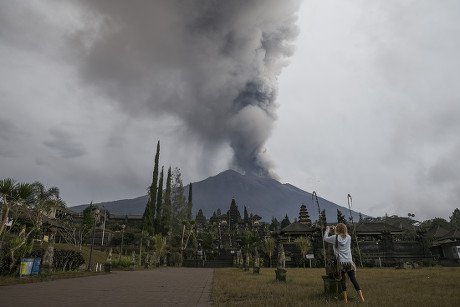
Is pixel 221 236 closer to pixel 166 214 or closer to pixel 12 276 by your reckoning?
pixel 166 214

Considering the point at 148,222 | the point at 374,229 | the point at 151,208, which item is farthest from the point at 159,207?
the point at 374,229

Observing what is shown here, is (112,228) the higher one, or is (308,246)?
(112,228)

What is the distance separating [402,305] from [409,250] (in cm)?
3667

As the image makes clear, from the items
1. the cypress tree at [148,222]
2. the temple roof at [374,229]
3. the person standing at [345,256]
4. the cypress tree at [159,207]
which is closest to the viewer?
the person standing at [345,256]

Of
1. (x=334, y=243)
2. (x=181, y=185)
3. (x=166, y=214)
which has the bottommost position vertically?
(x=334, y=243)

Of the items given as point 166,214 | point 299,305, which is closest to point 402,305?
point 299,305

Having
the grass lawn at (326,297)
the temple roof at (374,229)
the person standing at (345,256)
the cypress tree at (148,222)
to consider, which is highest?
the cypress tree at (148,222)

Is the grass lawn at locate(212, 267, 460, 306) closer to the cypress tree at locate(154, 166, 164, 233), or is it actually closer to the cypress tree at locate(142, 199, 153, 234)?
the cypress tree at locate(142, 199, 153, 234)

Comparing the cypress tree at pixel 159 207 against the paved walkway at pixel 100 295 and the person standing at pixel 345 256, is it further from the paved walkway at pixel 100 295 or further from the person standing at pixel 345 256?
the person standing at pixel 345 256

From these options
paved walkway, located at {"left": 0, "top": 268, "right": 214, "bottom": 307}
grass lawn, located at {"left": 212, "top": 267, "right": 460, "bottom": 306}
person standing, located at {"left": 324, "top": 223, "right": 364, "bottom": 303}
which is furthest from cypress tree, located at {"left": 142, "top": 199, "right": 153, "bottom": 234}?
person standing, located at {"left": 324, "top": 223, "right": 364, "bottom": 303}

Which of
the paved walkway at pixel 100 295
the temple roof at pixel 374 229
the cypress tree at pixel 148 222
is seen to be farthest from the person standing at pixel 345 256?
the cypress tree at pixel 148 222

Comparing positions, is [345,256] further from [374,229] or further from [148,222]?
[148,222]

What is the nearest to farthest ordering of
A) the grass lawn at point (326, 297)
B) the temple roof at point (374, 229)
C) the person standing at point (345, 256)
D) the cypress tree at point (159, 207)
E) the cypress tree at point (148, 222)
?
the grass lawn at point (326, 297)
the person standing at point (345, 256)
the temple roof at point (374, 229)
the cypress tree at point (148, 222)
the cypress tree at point (159, 207)

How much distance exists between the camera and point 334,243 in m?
6.16
